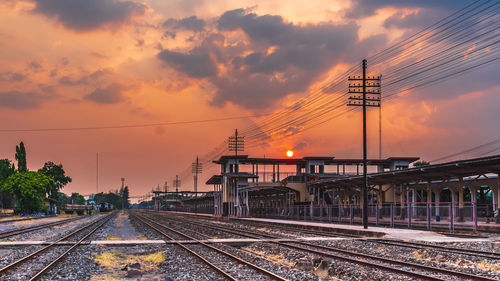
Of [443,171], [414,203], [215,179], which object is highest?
[443,171]

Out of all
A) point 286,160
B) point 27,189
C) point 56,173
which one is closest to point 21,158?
point 27,189

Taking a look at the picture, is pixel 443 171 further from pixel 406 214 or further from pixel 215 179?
pixel 215 179

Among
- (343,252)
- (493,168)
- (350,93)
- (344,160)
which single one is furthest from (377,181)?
(344,160)

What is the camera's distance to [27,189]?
290 ft

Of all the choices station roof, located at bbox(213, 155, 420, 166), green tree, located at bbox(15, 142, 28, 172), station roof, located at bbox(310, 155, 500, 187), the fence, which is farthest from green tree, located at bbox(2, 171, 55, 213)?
station roof, located at bbox(310, 155, 500, 187)

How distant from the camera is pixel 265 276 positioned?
14102 mm

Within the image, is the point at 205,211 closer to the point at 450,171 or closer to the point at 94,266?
the point at 450,171

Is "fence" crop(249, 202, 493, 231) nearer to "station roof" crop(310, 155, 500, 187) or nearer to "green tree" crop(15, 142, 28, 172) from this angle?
"station roof" crop(310, 155, 500, 187)

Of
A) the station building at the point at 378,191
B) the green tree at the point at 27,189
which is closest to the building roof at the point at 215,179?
the station building at the point at 378,191

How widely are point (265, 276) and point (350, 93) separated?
28.7 meters

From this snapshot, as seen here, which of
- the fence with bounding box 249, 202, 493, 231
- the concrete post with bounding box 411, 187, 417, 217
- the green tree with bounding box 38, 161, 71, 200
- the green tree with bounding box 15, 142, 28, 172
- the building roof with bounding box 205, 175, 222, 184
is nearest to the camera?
the fence with bounding box 249, 202, 493, 231

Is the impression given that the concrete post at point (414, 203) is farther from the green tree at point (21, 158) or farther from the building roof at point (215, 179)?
the green tree at point (21, 158)

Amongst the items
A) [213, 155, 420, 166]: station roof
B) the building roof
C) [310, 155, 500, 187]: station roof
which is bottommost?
the building roof

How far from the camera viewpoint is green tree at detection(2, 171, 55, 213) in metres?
88.3
